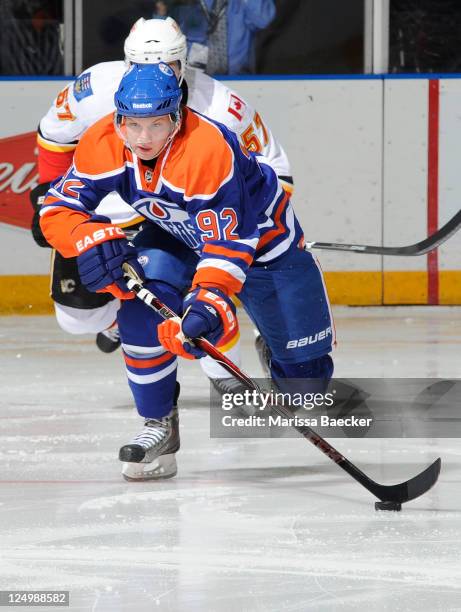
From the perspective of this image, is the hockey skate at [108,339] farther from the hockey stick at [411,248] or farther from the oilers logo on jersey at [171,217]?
the oilers logo on jersey at [171,217]

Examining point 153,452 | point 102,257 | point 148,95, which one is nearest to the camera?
point 148,95

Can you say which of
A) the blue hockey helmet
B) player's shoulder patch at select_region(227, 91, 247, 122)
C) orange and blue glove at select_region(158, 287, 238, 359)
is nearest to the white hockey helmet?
player's shoulder patch at select_region(227, 91, 247, 122)

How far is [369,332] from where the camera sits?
16.7ft

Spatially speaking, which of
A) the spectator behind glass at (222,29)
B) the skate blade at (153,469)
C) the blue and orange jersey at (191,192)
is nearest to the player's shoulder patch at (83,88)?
the blue and orange jersey at (191,192)

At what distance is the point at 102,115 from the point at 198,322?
1284mm

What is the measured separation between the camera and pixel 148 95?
8.79 ft

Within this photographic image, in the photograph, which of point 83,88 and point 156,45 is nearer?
point 156,45

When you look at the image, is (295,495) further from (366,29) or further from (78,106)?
(366,29)

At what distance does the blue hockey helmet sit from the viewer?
267cm

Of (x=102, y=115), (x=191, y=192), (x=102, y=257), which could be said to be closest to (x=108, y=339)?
(x=102, y=115)

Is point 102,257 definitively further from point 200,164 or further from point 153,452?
point 153,452

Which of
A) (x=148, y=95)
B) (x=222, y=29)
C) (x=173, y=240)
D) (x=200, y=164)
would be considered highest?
(x=148, y=95)

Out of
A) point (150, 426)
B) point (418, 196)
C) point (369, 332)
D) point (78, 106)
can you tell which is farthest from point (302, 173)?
point (150, 426)

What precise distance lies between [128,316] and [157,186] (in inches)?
11.8
